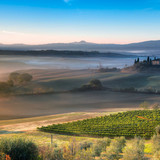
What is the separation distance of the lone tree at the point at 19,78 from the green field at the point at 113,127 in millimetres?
52257

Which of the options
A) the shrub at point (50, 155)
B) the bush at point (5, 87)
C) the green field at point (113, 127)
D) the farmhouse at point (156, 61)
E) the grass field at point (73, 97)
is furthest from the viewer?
the farmhouse at point (156, 61)

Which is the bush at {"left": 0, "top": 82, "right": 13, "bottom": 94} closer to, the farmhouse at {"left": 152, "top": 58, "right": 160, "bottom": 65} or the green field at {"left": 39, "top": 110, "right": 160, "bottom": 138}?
the green field at {"left": 39, "top": 110, "right": 160, "bottom": 138}

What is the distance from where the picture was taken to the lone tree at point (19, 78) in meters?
80.2

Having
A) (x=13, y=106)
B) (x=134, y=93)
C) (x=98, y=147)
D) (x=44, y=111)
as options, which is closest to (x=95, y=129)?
(x=98, y=147)

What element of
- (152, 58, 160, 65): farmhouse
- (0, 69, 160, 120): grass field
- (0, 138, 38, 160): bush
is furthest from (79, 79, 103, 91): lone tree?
(0, 138, 38, 160): bush

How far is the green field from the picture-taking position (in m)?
29.9

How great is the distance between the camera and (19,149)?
12.7m

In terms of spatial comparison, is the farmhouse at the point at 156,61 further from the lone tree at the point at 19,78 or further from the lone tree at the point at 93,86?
the lone tree at the point at 19,78

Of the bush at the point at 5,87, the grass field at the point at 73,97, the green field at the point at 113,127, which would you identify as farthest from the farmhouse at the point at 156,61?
the bush at the point at 5,87

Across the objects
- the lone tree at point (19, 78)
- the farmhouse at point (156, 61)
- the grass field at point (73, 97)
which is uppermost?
the farmhouse at point (156, 61)

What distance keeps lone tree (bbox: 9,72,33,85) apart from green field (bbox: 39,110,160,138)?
52.3 m

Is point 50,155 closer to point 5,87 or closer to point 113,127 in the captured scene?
point 113,127

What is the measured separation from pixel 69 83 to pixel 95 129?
56.0 m

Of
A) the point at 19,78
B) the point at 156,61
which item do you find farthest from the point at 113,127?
the point at 156,61
